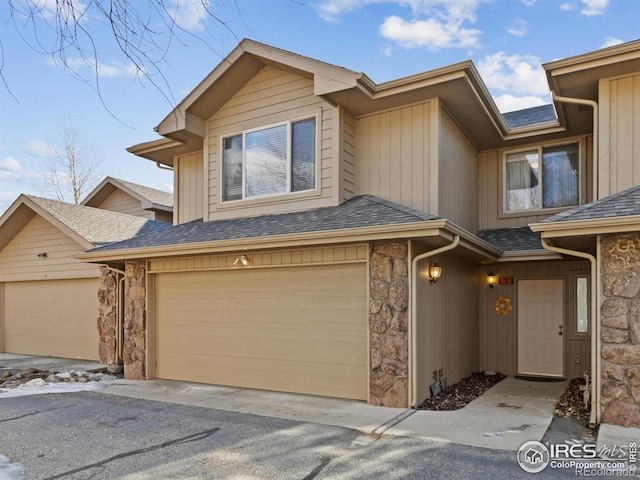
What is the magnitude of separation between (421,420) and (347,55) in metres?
4.21

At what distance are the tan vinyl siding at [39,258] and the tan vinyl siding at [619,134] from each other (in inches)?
402

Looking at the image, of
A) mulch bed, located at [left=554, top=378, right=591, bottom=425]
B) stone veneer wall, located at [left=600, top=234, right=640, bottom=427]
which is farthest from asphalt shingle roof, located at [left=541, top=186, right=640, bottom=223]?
mulch bed, located at [left=554, top=378, right=591, bottom=425]

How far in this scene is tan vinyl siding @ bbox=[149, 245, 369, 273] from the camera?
6.72 m

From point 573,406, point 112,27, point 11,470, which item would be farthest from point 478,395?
point 112,27

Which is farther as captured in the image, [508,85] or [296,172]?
[508,85]

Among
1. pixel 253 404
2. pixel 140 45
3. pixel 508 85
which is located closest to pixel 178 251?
pixel 253 404

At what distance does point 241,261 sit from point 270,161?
192 cm

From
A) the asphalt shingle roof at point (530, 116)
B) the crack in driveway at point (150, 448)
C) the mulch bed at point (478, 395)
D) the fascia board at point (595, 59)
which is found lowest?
the mulch bed at point (478, 395)

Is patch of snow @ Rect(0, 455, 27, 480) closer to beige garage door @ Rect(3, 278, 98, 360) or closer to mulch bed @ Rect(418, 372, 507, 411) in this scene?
mulch bed @ Rect(418, 372, 507, 411)

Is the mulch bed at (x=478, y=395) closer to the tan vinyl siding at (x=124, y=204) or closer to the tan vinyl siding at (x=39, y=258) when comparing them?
the tan vinyl siding at (x=39, y=258)

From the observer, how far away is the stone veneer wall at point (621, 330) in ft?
17.0

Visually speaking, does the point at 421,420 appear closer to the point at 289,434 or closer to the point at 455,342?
the point at 289,434

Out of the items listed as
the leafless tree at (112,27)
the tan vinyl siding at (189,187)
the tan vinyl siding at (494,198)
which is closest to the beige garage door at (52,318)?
the tan vinyl siding at (189,187)

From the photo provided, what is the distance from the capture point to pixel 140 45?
2.64 m
